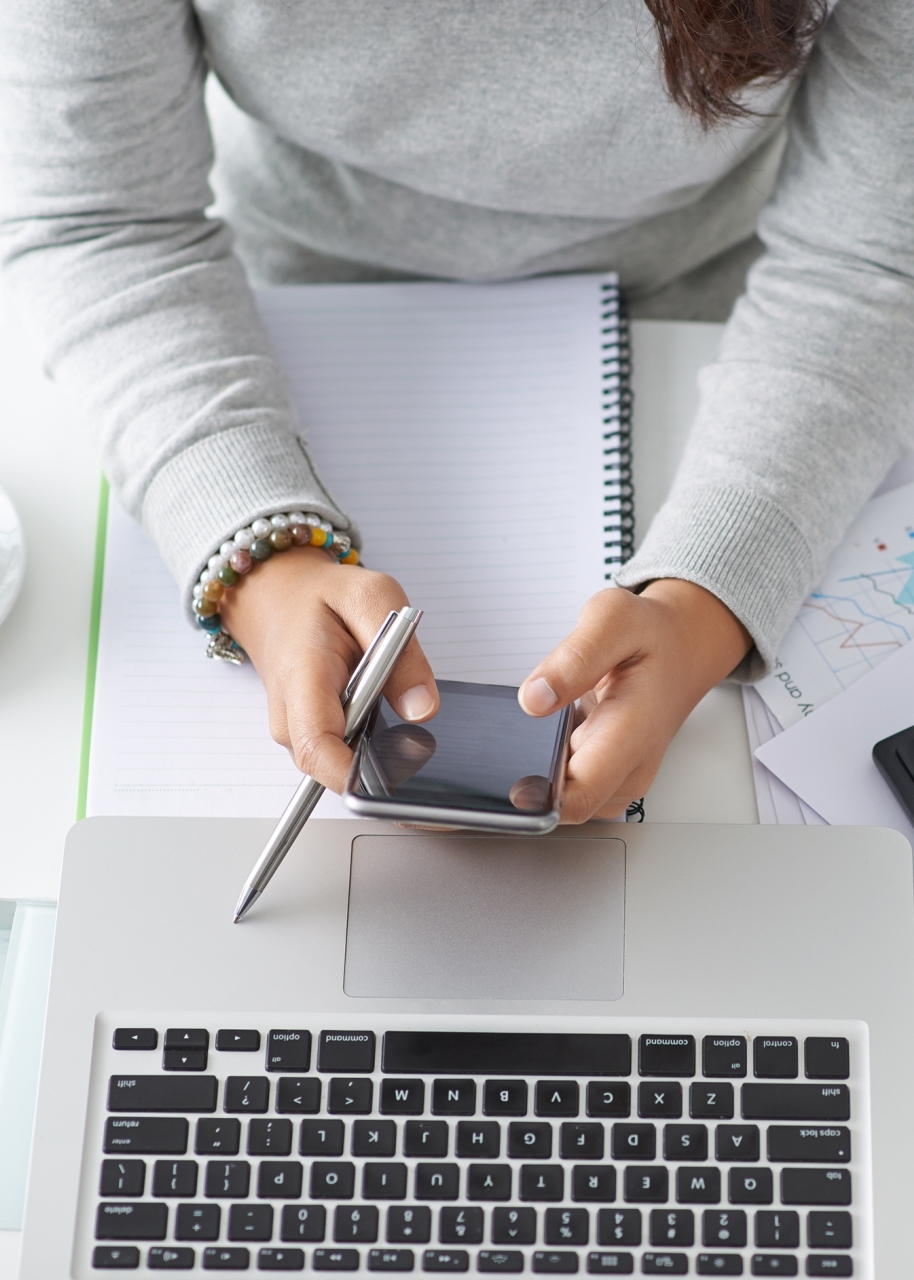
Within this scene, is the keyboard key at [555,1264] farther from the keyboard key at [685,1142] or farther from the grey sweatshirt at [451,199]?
the grey sweatshirt at [451,199]

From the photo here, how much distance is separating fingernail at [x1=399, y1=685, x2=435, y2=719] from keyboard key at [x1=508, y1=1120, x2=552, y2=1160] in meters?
0.16

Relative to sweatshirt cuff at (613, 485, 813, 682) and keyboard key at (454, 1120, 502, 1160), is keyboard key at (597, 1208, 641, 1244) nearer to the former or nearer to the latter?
keyboard key at (454, 1120, 502, 1160)

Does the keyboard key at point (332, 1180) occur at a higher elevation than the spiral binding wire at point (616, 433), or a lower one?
lower

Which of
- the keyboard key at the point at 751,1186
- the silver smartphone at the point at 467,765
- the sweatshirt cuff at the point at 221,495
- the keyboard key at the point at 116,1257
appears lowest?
the keyboard key at the point at 116,1257

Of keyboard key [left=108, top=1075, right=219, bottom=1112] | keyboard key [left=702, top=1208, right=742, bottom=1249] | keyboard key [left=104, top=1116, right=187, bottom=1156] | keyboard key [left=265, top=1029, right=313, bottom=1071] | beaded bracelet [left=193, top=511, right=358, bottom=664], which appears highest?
beaded bracelet [left=193, top=511, right=358, bottom=664]

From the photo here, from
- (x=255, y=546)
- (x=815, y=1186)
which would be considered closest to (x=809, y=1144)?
(x=815, y=1186)

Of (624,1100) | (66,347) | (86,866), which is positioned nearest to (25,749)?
(86,866)

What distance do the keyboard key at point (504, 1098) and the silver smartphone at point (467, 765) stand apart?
10 centimetres

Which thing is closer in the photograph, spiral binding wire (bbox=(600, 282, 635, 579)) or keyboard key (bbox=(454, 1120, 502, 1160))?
keyboard key (bbox=(454, 1120, 502, 1160))

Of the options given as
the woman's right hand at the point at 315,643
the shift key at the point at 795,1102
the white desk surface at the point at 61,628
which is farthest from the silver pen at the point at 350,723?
the shift key at the point at 795,1102

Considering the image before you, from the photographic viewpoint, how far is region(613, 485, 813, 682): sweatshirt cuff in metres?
0.52

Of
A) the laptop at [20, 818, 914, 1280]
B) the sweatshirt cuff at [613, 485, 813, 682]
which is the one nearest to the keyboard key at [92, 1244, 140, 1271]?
the laptop at [20, 818, 914, 1280]

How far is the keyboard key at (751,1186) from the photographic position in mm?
402

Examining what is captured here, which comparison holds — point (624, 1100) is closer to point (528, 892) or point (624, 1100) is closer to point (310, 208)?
point (528, 892)
